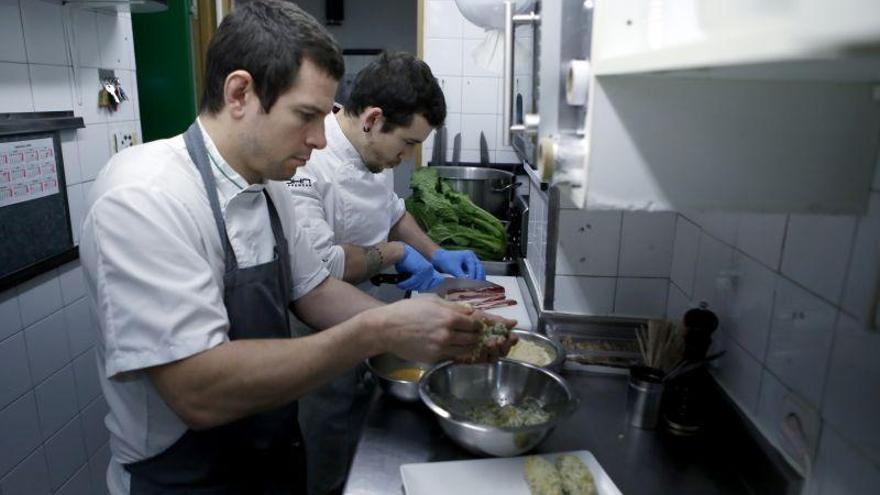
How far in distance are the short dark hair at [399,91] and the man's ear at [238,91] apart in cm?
78

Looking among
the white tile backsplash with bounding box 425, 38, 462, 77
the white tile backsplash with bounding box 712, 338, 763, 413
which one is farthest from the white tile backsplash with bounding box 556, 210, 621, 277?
the white tile backsplash with bounding box 425, 38, 462, 77

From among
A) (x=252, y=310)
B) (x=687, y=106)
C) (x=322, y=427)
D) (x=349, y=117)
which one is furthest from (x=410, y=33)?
(x=687, y=106)

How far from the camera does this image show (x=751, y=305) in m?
1.26

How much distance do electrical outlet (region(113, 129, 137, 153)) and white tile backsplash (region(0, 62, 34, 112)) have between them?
0.49 metres

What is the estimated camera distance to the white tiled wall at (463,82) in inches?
141

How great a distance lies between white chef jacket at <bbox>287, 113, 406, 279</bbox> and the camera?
6.20 feet

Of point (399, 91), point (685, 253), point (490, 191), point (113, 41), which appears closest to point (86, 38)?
point (113, 41)

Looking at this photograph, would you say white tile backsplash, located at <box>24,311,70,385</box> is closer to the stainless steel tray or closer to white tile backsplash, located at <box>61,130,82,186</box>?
white tile backsplash, located at <box>61,130,82,186</box>

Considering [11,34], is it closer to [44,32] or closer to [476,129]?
[44,32]

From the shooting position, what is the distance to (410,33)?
19.4 feet

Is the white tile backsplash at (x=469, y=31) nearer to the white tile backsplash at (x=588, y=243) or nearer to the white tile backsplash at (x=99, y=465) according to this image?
the white tile backsplash at (x=588, y=243)

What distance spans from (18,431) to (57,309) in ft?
1.44

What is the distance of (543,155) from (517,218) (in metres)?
2.04

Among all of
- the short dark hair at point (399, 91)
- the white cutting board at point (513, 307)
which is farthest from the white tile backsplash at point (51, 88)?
the white cutting board at point (513, 307)
